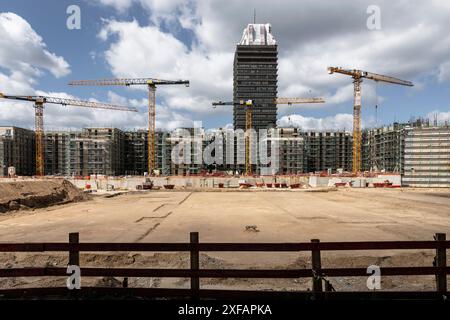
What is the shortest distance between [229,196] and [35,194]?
2323 cm

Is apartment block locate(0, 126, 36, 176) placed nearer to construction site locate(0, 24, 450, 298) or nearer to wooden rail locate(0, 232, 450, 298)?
construction site locate(0, 24, 450, 298)

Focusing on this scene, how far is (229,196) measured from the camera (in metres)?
43.8

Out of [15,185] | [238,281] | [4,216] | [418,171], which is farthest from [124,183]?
[418,171]

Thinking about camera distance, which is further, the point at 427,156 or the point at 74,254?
the point at 427,156

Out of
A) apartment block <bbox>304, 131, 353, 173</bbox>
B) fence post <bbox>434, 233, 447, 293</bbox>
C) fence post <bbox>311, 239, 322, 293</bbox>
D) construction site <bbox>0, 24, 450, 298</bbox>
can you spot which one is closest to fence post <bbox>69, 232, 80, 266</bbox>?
construction site <bbox>0, 24, 450, 298</bbox>

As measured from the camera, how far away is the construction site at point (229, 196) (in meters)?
10.8

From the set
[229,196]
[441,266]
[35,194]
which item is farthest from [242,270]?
[229,196]

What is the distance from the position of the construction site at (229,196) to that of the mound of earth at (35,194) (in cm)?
16

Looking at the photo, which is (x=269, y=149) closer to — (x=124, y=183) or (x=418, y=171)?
(x=418, y=171)

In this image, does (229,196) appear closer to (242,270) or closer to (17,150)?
(242,270)

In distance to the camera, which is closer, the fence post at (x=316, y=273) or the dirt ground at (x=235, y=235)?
the fence post at (x=316, y=273)

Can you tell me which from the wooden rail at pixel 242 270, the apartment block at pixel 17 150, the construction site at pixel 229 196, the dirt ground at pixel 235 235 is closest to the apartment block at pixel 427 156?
the construction site at pixel 229 196

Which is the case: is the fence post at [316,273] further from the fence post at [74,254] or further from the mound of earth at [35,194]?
the mound of earth at [35,194]
